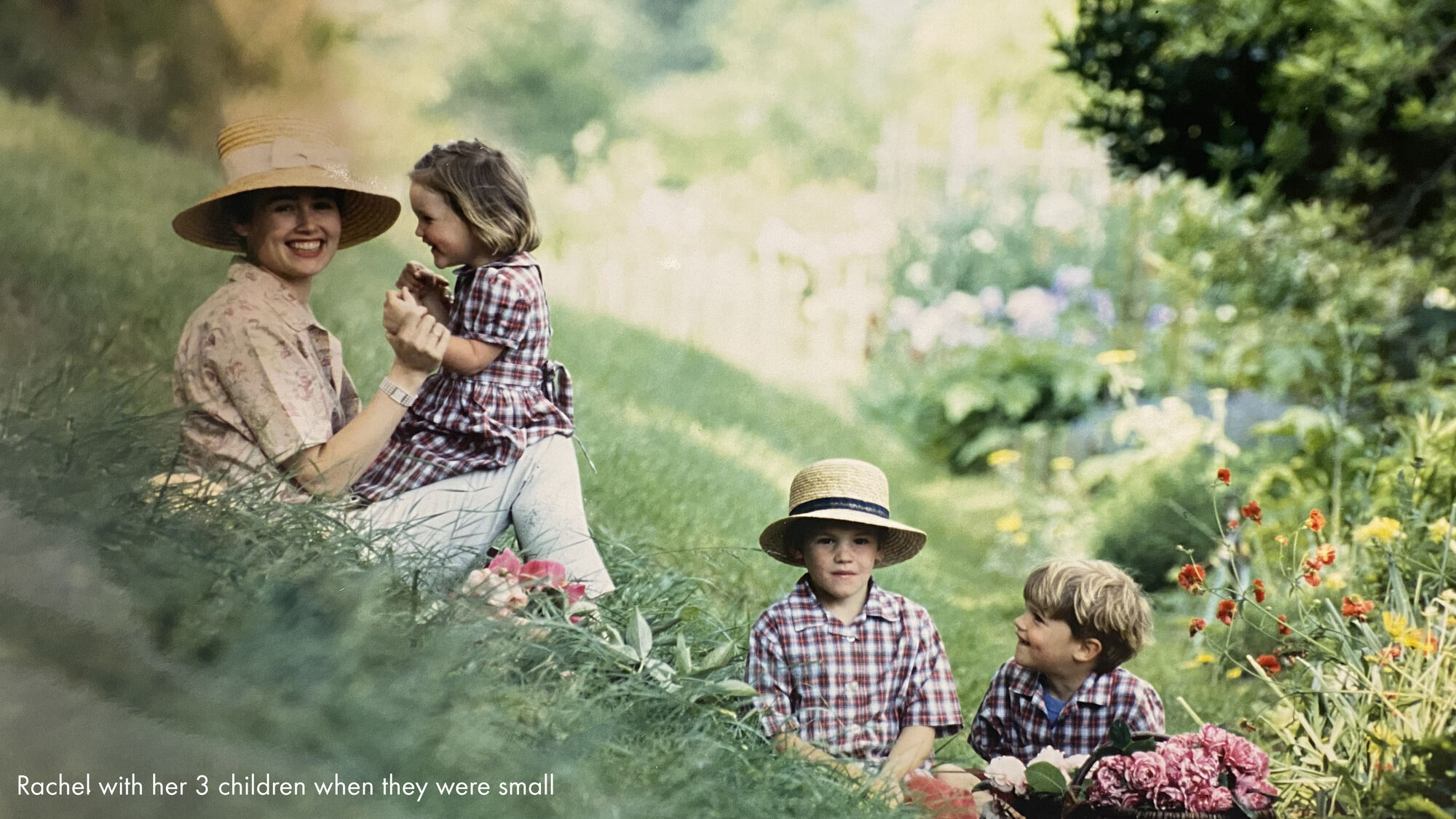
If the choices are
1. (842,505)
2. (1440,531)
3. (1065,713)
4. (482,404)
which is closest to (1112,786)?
(1065,713)

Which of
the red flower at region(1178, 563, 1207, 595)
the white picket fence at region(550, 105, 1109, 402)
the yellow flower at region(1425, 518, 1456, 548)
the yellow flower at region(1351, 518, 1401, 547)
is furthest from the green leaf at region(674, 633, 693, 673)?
the white picket fence at region(550, 105, 1109, 402)

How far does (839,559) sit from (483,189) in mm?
1134

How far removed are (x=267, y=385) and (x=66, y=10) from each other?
375 centimetres

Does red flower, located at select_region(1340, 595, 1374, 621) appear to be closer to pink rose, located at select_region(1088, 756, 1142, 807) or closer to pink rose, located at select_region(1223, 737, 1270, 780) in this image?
pink rose, located at select_region(1223, 737, 1270, 780)

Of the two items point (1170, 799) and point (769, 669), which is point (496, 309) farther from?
point (1170, 799)

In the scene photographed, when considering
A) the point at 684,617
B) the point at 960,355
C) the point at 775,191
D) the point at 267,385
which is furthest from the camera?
the point at 775,191

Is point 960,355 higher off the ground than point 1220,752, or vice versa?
point 960,355

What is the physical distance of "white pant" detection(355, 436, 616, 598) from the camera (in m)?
3.02

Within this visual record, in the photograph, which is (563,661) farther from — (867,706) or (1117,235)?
(1117,235)

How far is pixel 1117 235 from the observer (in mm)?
10367

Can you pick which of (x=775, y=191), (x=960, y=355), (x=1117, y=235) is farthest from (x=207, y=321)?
(x=775, y=191)

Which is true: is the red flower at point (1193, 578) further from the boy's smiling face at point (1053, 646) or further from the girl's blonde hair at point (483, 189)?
the girl's blonde hair at point (483, 189)

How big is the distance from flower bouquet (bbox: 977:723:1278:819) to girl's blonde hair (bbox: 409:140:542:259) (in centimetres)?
160

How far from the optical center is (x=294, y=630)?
2348 millimetres
